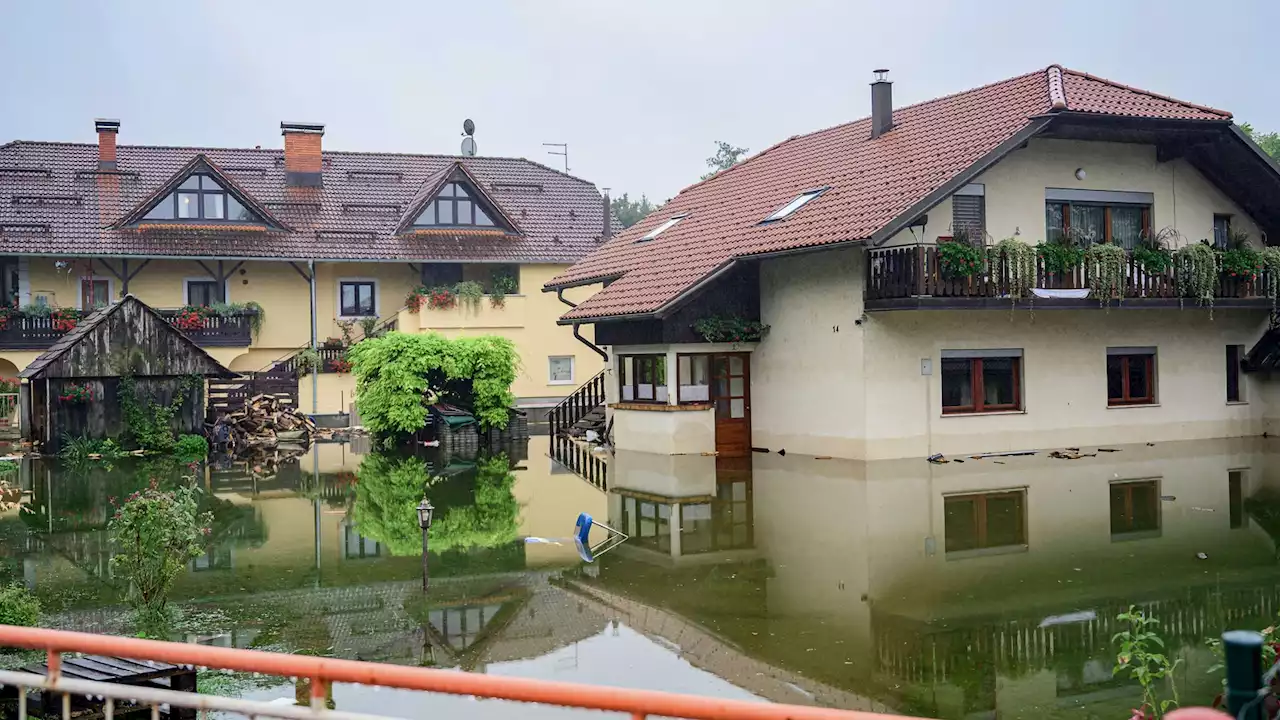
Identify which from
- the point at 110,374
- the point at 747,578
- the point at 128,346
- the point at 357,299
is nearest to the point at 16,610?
the point at 747,578

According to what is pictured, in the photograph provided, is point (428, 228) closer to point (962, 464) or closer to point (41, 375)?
point (41, 375)

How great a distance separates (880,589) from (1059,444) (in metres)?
13.2

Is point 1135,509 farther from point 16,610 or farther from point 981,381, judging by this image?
point 16,610

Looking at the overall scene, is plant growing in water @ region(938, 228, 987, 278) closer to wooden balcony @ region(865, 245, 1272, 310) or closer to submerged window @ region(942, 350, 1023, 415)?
wooden balcony @ region(865, 245, 1272, 310)

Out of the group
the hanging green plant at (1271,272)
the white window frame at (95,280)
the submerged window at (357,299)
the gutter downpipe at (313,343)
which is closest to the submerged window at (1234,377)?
the hanging green plant at (1271,272)

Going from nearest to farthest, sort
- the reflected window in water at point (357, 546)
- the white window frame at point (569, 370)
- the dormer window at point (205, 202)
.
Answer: the reflected window in water at point (357, 546) < the dormer window at point (205, 202) < the white window frame at point (569, 370)

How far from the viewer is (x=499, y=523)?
52.2 feet

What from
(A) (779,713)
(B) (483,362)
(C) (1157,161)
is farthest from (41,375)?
(A) (779,713)

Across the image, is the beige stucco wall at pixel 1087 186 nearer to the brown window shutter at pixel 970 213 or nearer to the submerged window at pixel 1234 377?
the brown window shutter at pixel 970 213

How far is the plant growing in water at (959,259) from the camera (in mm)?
20625

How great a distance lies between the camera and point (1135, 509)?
15508 millimetres

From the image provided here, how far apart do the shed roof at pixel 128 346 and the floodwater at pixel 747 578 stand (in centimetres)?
706

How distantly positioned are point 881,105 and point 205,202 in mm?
22189

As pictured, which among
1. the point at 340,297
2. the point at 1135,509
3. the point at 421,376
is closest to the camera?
the point at 1135,509
